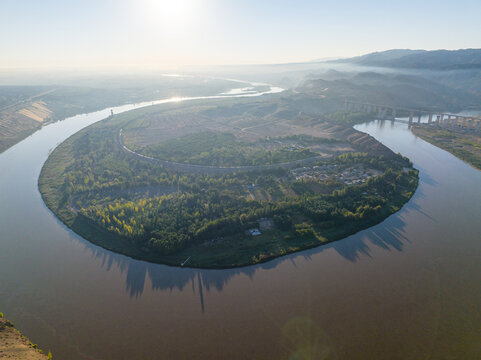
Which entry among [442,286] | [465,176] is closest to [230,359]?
[442,286]

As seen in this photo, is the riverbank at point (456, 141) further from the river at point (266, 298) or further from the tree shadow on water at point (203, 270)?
the tree shadow on water at point (203, 270)

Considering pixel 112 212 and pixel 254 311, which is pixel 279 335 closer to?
pixel 254 311

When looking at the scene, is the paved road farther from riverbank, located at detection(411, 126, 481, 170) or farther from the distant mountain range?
the distant mountain range

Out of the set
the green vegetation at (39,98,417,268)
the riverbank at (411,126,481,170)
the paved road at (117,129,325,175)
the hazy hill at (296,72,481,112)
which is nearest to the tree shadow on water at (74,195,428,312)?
the green vegetation at (39,98,417,268)

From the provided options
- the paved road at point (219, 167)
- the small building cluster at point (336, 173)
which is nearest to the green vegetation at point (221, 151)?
the paved road at point (219, 167)

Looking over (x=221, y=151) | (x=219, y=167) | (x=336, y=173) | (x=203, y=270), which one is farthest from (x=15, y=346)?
(x=221, y=151)

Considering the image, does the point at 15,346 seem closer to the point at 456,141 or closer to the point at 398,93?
the point at 456,141

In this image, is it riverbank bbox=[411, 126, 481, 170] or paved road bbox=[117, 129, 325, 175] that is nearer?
paved road bbox=[117, 129, 325, 175]
